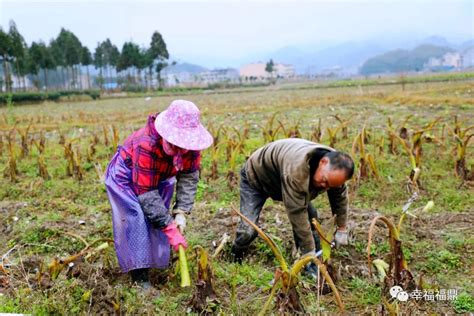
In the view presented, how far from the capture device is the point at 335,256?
10.5ft

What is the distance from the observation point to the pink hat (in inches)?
96.2

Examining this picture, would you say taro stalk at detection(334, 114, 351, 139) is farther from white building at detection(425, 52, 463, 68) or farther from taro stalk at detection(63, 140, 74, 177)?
white building at detection(425, 52, 463, 68)

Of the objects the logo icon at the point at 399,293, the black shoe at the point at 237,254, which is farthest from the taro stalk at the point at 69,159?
the logo icon at the point at 399,293

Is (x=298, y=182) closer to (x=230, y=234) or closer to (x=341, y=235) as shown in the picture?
(x=341, y=235)

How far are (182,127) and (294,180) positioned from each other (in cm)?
73

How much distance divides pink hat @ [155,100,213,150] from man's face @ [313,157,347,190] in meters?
0.66

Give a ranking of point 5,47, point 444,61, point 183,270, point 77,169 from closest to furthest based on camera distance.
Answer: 1. point 183,270
2. point 77,169
3. point 5,47
4. point 444,61

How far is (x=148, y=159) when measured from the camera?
2.62 meters

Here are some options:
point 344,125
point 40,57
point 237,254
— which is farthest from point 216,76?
point 237,254

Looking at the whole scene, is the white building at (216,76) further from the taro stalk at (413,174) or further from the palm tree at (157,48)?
the taro stalk at (413,174)

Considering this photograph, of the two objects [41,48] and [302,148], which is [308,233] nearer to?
[302,148]

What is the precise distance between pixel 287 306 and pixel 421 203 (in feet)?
9.61

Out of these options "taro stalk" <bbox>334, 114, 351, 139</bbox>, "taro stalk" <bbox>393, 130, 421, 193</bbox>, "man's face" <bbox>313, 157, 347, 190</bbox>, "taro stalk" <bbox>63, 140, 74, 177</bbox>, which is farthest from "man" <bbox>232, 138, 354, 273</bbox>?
"taro stalk" <bbox>63, 140, 74, 177</bbox>

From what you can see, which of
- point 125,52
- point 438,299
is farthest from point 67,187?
point 125,52
